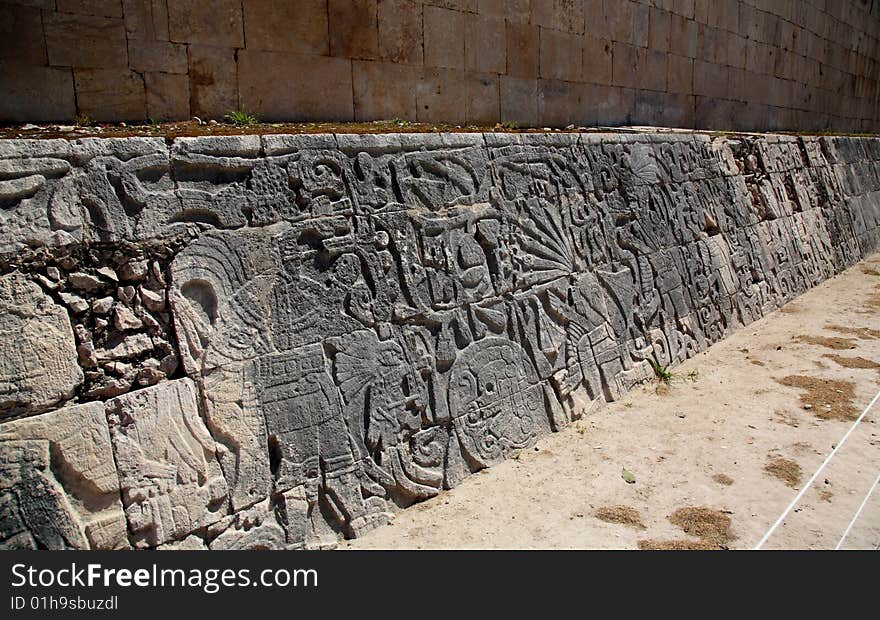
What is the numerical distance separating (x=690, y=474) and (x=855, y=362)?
2.42 m

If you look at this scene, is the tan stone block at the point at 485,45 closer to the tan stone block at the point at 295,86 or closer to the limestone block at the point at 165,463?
the tan stone block at the point at 295,86

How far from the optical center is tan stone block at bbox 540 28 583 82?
21.8ft

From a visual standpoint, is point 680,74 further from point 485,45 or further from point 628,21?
point 485,45

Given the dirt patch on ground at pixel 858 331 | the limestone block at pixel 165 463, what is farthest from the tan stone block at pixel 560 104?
the limestone block at pixel 165 463

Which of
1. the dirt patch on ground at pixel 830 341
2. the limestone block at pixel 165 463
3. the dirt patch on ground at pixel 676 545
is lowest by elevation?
the dirt patch on ground at pixel 676 545

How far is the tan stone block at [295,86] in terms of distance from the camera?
4.37 meters

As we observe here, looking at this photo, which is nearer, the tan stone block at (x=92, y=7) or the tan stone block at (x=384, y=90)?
the tan stone block at (x=92, y=7)

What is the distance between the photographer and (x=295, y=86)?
4605 mm

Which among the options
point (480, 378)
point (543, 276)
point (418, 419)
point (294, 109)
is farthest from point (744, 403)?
point (294, 109)

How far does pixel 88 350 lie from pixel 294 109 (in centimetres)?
274

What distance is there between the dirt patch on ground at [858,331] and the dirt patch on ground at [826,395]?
1.31 meters

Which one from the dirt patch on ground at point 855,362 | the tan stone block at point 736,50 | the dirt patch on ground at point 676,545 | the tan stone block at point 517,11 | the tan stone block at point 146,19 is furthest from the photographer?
the tan stone block at point 736,50

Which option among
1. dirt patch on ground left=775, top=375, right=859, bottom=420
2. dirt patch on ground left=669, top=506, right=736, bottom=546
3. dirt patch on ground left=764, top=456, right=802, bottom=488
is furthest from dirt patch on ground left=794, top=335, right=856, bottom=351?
dirt patch on ground left=669, top=506, right=736, bottom=546

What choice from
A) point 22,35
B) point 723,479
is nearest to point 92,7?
point 22,35
